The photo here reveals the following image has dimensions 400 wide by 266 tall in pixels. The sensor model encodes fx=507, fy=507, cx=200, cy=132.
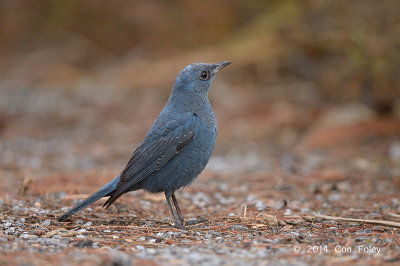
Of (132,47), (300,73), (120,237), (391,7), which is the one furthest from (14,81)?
(120,237)

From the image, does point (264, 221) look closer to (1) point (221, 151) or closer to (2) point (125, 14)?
(1) point (221, 151)

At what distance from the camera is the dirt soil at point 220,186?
11.1 feet

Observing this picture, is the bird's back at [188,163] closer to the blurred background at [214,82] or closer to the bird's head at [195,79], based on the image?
the bird's head at [195,79]

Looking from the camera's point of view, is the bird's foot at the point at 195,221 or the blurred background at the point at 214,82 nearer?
the bird's foot at the point at 195,221

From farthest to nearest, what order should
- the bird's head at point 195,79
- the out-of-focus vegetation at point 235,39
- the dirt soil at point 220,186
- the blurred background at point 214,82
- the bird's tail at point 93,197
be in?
the out-of-focus vegetation at point 235,39 < the blurred background at point 214,82 < the bird's head at point 195,79 < the bird's tail at point 93,197 < the dirt soil at point 220,186

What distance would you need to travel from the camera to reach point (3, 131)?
387 inches

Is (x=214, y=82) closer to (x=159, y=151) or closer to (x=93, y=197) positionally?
(x=159, y=151)

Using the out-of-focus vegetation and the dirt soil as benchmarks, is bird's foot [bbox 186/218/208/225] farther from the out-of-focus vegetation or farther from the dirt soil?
the out-of-focus vegetation

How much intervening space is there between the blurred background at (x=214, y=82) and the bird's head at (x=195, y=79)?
200 cm

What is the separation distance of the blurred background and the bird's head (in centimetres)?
200

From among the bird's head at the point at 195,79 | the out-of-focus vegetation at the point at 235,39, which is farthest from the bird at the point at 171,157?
the out-of-focus vegetation at the point at 235,39

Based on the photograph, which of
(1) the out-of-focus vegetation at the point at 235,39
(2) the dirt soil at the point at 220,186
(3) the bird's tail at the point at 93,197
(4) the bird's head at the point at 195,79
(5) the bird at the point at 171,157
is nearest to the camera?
(2) the dirt soil at the point at 220,186

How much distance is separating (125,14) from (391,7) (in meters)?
9.24

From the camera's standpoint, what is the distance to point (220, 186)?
644cm
